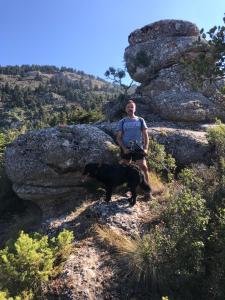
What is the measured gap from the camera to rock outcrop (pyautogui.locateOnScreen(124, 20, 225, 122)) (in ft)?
46.4

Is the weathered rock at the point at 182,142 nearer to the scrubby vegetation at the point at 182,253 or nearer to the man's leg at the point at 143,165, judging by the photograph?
the man's leg at the point at 143,165

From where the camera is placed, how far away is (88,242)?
7828 millimetres

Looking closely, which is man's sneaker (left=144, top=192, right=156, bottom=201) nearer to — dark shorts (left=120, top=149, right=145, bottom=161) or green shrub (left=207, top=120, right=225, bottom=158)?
dark shorts (left=120, top=149, right=145, bottom=161)

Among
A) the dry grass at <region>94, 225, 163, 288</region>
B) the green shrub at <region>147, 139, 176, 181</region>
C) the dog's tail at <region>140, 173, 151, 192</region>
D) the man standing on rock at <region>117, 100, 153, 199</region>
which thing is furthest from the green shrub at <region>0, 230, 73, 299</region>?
the green shrub at <region>147, 139, 176, 181</region>

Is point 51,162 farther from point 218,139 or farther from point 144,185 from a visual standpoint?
point 218,139

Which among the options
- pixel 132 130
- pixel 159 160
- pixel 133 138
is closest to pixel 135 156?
pixel 133 138

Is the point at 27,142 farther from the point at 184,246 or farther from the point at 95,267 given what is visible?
the point at 184,246

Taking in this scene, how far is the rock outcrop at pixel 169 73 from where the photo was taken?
1416 centimetres

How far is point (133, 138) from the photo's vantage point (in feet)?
30.3

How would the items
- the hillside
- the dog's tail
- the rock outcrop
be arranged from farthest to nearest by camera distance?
the hillside
the rock outcrop
the dog's tail

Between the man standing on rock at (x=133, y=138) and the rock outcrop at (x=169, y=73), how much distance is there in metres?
5.03

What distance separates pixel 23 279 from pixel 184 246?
265 centimetres

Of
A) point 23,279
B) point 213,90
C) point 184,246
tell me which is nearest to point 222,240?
point 184,246

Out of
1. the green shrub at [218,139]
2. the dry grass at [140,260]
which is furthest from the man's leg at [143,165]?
the green shrub at [218,139]
